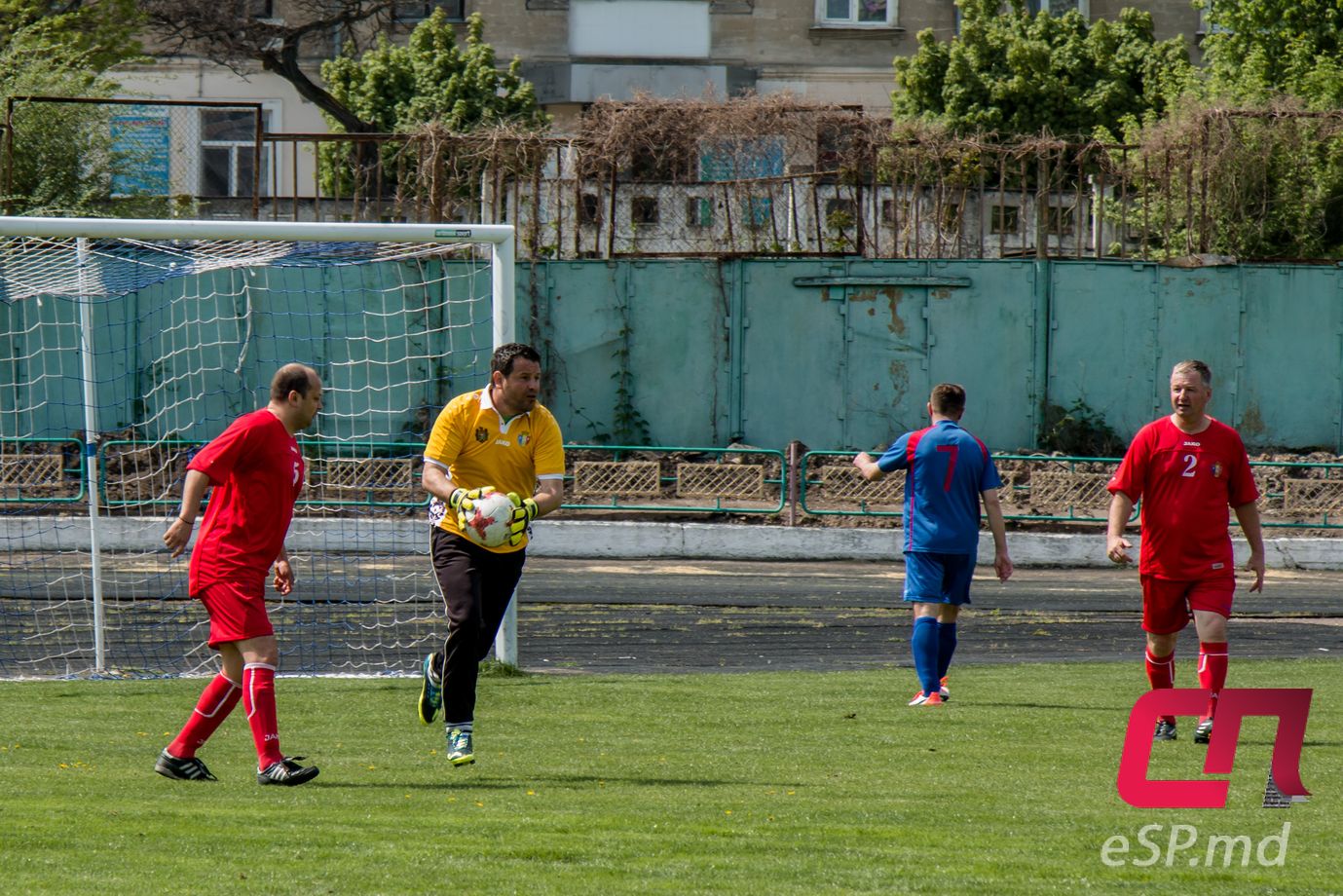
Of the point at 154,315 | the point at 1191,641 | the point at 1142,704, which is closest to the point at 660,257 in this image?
the point at 154,315

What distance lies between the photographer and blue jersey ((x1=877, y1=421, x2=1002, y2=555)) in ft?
30.6

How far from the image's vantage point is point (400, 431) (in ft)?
67.9

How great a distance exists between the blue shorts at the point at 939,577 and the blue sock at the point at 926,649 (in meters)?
0.13

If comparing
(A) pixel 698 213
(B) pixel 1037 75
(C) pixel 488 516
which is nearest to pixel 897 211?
(A) pixel 698 213

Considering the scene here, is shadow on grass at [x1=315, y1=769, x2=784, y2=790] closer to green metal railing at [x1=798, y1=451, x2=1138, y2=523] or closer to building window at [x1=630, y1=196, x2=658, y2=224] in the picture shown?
green metal railing at [x1=798, y1=451, x2=1138, y2=523]

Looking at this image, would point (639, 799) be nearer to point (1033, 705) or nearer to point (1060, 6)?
point (1033, 705)

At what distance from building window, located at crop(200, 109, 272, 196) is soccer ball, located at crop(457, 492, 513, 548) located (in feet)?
87.0

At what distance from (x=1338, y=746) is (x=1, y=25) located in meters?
26.2

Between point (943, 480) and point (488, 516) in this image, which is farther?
point (943, 480)

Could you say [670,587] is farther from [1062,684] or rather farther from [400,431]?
[1062,684]

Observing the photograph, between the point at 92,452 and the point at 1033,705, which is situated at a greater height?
the point at 92,452

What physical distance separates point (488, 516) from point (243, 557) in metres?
1.06

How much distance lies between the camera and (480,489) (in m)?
7.31

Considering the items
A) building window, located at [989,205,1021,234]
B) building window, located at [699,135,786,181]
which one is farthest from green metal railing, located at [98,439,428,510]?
building window, located at [989,205,1021,234]
